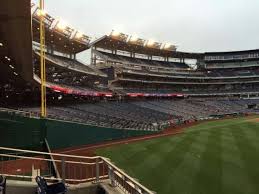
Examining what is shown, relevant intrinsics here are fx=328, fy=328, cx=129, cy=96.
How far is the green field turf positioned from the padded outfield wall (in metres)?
3.90

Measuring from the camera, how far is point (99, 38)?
6425cm

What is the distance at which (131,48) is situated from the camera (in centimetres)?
7325

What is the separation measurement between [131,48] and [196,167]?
59.1 m

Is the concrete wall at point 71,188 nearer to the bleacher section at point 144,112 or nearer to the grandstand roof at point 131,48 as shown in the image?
the bleacher section at point 144,112

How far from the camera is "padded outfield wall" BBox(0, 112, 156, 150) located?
1634 cm

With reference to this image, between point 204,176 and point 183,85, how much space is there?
216ft

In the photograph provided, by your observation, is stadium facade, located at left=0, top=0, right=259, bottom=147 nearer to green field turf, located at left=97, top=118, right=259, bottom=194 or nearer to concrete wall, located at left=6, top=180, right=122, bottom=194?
concrete wall, located at left=6, top=180, right=122, bottom=194

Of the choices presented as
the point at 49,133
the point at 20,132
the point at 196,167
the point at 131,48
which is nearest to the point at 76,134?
the point at 49,133

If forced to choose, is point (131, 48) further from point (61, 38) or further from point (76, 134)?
point (76, 134)

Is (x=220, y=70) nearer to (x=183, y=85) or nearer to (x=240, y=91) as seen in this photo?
(x=240, y=91)

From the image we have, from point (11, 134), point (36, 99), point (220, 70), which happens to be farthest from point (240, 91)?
point (11, 134)

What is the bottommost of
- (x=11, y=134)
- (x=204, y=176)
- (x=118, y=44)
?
(x=204, y=176)

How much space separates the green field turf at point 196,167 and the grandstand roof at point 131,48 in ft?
145

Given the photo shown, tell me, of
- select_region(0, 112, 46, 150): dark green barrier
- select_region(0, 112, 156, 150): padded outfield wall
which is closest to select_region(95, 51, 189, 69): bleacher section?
select_region(0, 112, 156, 150): padded outfield wall
